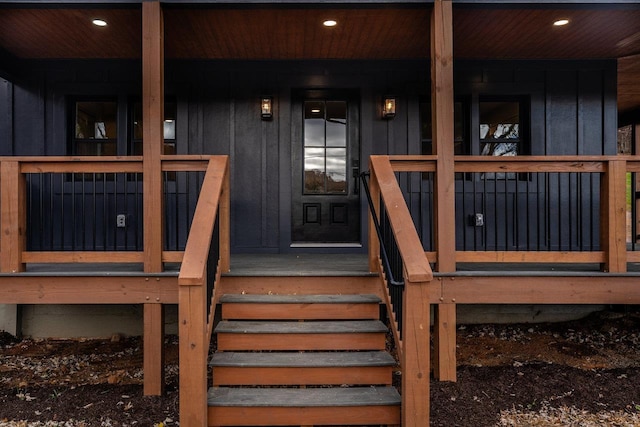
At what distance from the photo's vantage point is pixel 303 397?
2654 mm

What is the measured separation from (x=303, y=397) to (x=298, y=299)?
759 millimetres

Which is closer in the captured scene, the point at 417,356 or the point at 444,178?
the point at 417,356

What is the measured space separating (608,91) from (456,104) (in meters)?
1.86

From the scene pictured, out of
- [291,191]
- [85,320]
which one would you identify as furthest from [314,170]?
[85,320]

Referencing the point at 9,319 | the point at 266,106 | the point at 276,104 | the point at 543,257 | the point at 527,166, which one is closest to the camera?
the point at 543,257

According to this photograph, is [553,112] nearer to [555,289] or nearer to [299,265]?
[555,289]

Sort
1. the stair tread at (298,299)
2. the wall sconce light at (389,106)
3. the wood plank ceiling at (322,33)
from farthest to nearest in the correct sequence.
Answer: the wall sconce light at (389,106) < the wood plank ceiling at (322,33) < the stair tread at (298,299)

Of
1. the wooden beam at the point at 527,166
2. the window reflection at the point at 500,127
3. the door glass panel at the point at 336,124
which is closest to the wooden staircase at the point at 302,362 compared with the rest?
the wooden beam at the point at 527,166

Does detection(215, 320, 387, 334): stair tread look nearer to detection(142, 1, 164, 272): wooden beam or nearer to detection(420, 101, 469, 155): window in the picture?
detection(142, 1, 164, 272): wooden beam

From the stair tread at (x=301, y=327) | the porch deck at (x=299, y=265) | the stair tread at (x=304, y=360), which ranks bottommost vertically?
the stair tread at (x=304, y=360)

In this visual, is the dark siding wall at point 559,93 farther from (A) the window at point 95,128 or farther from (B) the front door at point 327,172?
(A) the window at point 95,128

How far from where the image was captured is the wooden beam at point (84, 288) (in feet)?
10.7

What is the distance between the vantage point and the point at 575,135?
526 centimetres

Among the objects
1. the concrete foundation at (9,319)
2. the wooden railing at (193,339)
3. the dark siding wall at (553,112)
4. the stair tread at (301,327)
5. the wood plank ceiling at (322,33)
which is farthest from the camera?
the dark siding wall at (553,112)
